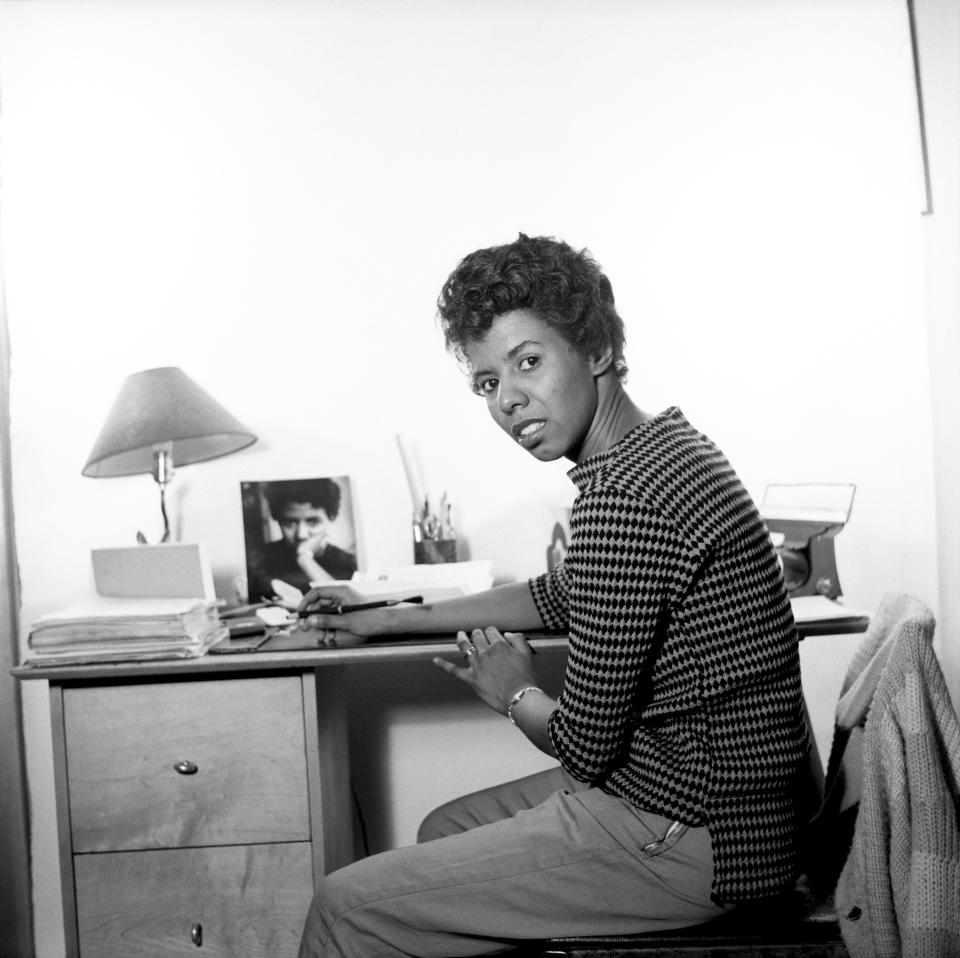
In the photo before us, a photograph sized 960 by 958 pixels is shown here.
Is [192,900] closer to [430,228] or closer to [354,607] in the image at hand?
[354,607]

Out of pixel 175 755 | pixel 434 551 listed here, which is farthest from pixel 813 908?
pixel 434 551

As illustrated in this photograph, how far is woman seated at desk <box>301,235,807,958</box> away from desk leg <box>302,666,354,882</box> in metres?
0.47

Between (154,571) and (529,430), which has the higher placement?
(529,430)

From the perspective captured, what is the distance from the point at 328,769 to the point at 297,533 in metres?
0.62

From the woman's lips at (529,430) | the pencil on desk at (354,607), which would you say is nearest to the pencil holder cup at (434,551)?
the pencil on desk at (354,607)

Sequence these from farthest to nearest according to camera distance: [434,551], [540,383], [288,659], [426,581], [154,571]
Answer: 1. [434,551]
2. [426,581]
3. [154,571]
4. [288,659]
5. [540,383]

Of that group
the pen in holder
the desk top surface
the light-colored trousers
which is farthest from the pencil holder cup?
the light-colored trousers

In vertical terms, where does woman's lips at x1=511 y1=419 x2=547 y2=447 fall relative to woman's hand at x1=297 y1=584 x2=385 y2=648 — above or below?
above

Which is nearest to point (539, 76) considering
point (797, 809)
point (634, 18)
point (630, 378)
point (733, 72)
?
point (634, 18)

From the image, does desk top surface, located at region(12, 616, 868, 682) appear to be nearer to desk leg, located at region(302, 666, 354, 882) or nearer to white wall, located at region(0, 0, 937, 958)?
desk leg, located at region(302, 666, 354, 882)

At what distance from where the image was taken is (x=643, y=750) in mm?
1278

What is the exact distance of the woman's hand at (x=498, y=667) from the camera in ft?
4.76

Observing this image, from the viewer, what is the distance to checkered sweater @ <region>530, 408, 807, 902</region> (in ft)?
3.94

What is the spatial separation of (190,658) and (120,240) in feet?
3.78
